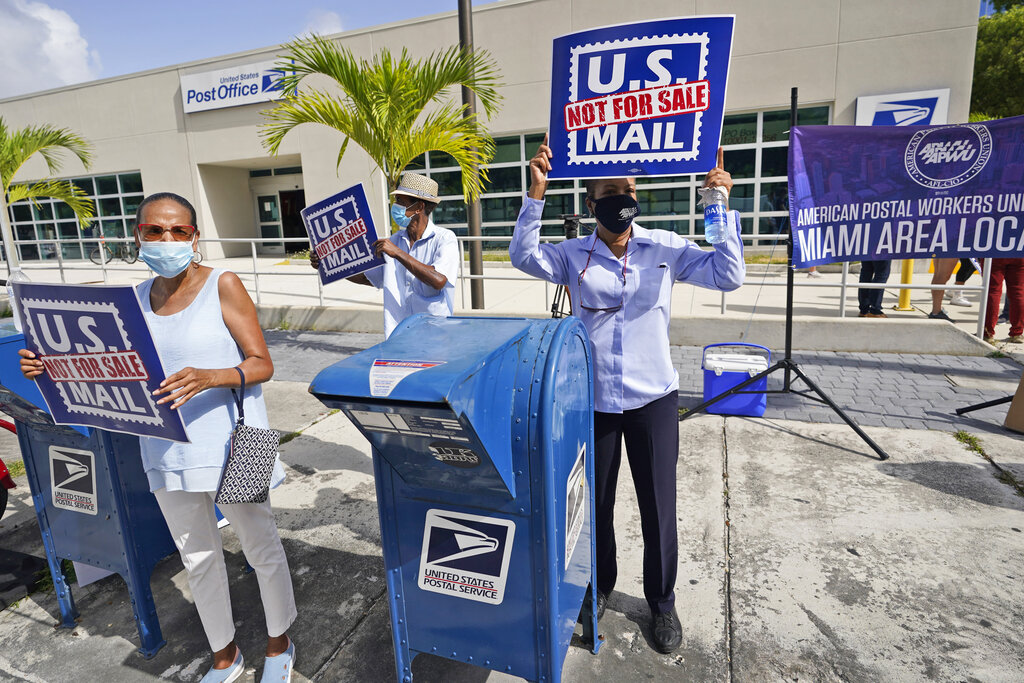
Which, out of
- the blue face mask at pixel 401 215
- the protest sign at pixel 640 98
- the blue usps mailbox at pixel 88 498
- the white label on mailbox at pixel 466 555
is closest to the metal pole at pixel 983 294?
the protest sign at pixel 640 98

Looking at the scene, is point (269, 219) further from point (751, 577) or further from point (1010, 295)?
point (751, 577)

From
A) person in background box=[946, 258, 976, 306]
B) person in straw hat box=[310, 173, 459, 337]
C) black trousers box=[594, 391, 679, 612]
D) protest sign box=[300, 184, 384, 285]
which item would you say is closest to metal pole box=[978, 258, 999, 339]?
person in background box=[946, 258, 976, 306]

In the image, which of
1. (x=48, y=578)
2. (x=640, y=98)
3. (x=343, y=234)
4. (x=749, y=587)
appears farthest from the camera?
(x=343, y=234)

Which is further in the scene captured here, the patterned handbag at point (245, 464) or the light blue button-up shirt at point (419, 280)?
the light blue button-up shirt at point (419, 280)

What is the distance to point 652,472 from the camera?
2543 millimetres

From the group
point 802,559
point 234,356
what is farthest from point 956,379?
point 234,356

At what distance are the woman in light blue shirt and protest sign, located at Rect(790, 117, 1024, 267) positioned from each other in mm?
2360

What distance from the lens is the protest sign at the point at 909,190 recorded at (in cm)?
443

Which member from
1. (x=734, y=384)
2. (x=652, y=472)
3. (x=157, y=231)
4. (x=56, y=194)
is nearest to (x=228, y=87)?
(x=56, y=194)

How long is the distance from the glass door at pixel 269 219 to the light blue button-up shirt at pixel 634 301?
2040 centimetres

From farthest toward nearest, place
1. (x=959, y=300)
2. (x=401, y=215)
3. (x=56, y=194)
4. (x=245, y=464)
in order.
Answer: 1. (x=56, y=194)
2. (x=959, y=300)
3. (x=401, y=215)
4. (x=245, y=464)

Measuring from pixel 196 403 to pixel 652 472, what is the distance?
1838 mm

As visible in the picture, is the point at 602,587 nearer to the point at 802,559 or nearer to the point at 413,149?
the point at 802,559

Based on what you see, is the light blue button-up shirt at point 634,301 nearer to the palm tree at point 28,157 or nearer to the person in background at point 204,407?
the person in background at point 204,407
